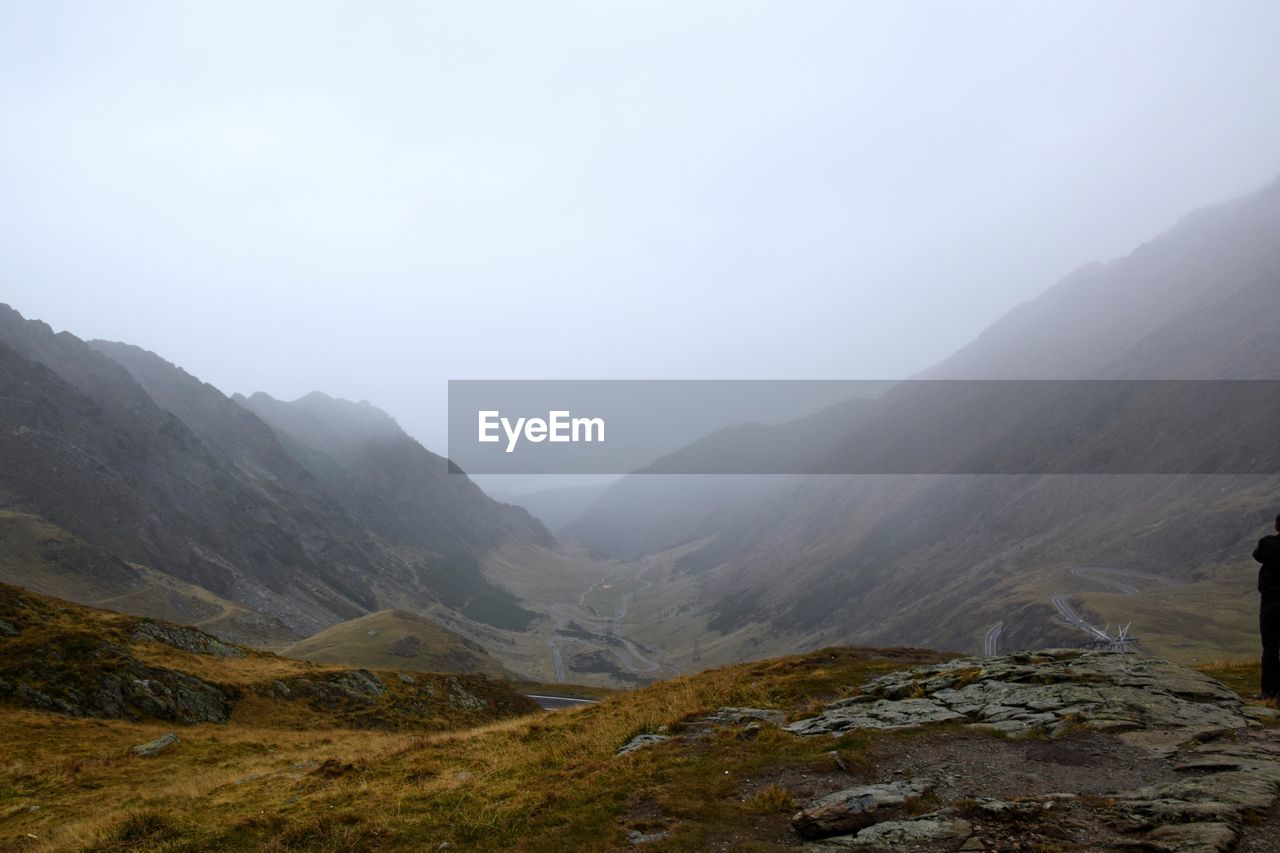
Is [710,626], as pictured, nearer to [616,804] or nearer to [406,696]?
[406,696]

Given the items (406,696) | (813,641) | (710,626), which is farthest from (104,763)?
(710,626)

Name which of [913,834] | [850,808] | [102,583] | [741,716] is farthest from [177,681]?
[102,583]

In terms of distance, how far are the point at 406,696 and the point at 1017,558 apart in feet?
452

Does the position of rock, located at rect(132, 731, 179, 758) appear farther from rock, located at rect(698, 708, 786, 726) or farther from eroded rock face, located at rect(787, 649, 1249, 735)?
eroded rock face, located at rect(787, 649, 1249, 735)

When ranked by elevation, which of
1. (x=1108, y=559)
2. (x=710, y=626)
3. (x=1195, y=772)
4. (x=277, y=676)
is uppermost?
(x=1195, y=772)

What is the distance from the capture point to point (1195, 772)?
1167 cm

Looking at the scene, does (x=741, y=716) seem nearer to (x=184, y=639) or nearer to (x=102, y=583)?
(x=184, y=639)

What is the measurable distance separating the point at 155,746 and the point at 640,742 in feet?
67.1

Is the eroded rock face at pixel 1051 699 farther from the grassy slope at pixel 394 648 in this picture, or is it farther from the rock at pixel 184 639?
the grassy slope at pixel 394 648

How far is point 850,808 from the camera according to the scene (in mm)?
11000

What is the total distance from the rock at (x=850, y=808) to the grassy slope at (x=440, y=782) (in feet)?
1.82

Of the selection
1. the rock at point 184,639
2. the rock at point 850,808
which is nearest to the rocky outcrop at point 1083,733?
the rock at point 850,808

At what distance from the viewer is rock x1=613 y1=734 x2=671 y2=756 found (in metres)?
17.1

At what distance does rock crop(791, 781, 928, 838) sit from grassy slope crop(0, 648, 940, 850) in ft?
→ 1.82
